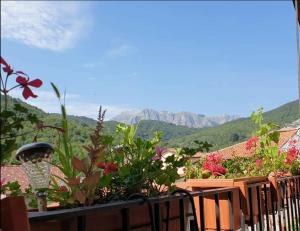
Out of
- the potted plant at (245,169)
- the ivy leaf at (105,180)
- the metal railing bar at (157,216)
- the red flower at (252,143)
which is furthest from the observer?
the red flower at (252,143)

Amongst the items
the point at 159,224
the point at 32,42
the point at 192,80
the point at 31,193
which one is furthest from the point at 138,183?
the point at 192,80

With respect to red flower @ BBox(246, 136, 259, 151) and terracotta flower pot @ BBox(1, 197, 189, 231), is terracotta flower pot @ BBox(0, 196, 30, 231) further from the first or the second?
red flower @ BBox(246, 136, 259, 151)

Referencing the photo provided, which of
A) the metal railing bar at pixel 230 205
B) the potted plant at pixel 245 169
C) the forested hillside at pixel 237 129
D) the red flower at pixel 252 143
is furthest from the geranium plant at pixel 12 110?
the forested hillside at pixel 237 129

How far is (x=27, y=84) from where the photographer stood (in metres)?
1.12

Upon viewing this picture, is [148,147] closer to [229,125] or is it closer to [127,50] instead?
[127,50]

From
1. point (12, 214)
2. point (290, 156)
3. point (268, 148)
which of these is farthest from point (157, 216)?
point (290, 156)

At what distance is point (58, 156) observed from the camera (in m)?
1.46

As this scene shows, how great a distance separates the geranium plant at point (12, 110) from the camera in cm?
95

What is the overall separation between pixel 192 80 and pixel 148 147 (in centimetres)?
1958

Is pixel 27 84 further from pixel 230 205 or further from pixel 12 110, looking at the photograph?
pixel 230 205

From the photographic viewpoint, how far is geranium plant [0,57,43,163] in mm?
954

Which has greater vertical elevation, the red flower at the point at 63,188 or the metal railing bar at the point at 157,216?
the red flower at the point at 63,188

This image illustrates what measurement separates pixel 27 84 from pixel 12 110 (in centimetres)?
14

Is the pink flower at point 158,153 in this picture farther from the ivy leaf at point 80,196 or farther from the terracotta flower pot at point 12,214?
the terracotta flower pot at point 12,214
